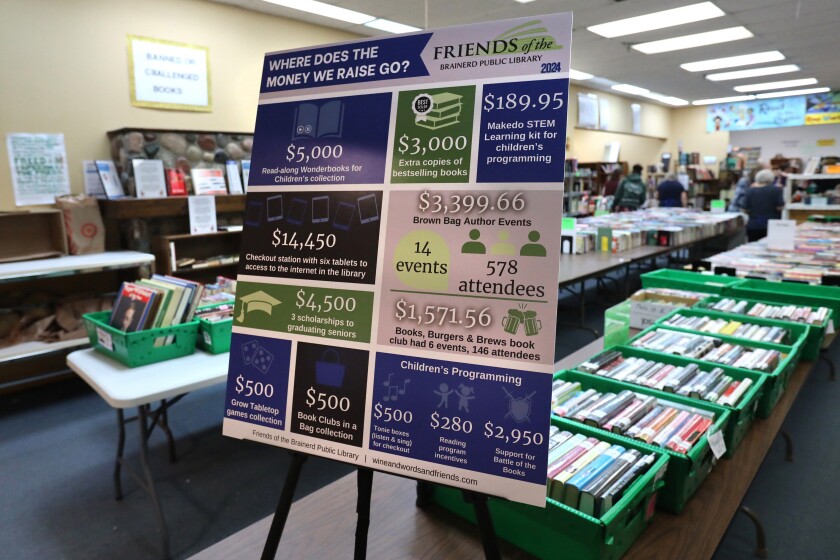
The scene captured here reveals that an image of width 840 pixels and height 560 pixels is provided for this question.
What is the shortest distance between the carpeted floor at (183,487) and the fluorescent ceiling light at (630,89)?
8306 mm

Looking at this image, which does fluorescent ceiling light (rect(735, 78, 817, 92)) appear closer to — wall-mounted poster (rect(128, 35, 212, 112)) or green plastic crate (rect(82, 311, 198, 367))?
wall-mounted poster (rect(128, 35, 212, 112))

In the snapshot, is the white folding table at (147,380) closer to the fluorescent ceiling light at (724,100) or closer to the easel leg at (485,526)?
the easel leg at (485,526)

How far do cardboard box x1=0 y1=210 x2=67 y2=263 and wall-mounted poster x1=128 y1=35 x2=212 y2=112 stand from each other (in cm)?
130

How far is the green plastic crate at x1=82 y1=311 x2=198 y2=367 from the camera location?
223cm

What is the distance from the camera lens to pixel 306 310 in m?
1.12

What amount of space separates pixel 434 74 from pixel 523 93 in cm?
20

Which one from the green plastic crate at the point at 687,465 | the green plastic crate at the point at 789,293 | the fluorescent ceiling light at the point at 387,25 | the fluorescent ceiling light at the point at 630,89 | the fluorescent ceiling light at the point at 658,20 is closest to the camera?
the green plastic crate at the point at 687,465

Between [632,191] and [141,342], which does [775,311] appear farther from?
[632,191]

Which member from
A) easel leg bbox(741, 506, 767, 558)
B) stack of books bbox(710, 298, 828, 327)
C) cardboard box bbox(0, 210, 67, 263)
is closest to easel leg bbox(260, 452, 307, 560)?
easel leg bbox(741, 506, 767, 558)

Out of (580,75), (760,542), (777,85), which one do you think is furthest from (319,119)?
(777,85)

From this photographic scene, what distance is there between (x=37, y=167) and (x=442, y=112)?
440 centimetres

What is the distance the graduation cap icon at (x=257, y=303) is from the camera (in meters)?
1.16

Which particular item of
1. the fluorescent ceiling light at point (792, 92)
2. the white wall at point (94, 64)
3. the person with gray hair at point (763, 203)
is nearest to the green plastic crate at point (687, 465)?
the white wall at point (94, 64)

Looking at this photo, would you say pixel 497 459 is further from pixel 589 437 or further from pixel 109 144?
pixel 109 144
